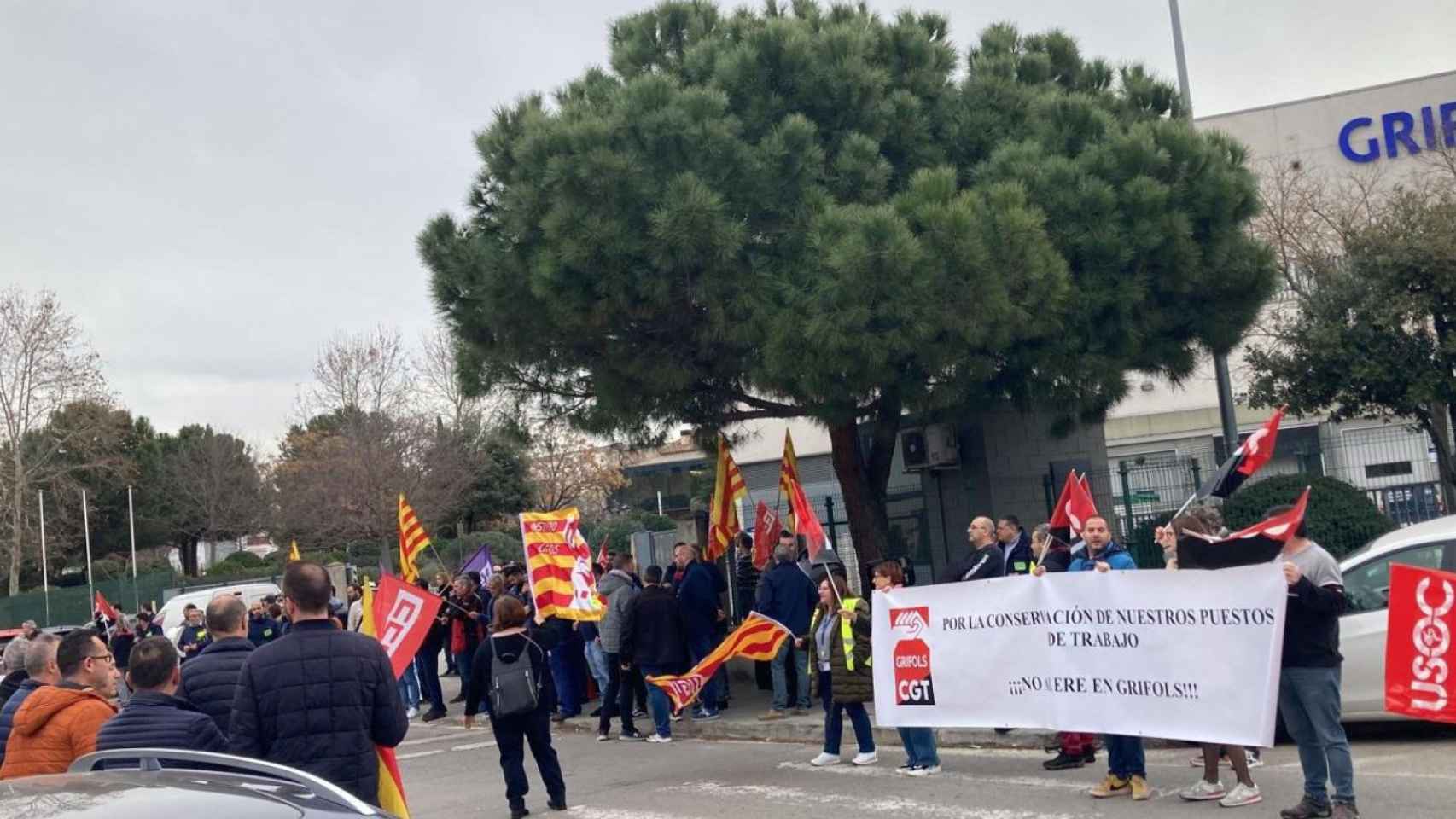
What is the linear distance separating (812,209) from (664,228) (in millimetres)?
1597

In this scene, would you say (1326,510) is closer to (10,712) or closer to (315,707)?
(315,707)

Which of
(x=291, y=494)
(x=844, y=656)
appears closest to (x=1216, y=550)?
(x=844, y=656)

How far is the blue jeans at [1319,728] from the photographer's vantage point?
7.93m

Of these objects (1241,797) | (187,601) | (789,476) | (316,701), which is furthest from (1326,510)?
(187,601)

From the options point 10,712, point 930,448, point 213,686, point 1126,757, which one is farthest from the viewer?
point 930,448

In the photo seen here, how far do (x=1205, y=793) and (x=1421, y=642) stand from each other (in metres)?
1.75

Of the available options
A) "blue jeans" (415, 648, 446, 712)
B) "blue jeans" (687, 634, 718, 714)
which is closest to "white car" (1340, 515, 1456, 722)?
"blue jeans" (687, 634, 718, 714)

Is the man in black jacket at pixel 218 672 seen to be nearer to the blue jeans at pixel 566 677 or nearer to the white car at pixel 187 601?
the blue jeans at pixel 566 677

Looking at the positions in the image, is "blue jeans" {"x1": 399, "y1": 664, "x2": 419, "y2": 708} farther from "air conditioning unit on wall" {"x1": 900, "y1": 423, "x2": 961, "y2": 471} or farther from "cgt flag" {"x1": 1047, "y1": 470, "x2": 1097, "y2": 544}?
"cgt flag" {"x1": 1047, "y1": 470, "x2": 1097, "y2": 544}

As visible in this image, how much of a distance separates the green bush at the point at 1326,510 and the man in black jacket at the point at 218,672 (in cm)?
1143

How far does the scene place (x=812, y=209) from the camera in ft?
48.7

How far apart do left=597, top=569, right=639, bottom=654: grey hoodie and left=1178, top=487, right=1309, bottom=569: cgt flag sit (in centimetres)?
772

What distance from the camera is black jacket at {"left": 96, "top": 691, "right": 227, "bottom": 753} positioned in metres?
5.93

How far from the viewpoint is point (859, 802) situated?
10109mm
